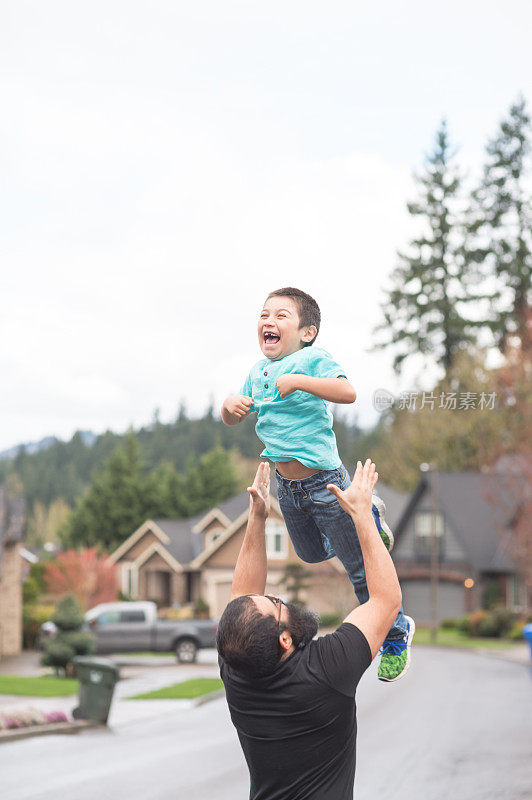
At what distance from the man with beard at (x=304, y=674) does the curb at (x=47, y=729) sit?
15003 mm

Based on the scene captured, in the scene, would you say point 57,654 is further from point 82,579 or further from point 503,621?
point 503,621

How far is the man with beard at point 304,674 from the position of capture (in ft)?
11.9

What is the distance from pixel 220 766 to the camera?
1461cm

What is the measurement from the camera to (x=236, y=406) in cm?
393

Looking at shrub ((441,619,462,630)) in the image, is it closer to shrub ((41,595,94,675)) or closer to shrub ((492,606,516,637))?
shrub ((492,606,516,637))

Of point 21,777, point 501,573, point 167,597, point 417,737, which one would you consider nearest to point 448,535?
point 501,573

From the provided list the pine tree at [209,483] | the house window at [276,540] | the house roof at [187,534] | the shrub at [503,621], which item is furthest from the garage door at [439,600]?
the pine tree at [209,483]

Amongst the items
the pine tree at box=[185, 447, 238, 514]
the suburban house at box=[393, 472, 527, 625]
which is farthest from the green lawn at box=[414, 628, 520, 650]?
the pine tree at box=[185, 447, 238, 514]

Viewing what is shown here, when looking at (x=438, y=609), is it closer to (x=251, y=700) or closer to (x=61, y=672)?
(x=61, y=672)

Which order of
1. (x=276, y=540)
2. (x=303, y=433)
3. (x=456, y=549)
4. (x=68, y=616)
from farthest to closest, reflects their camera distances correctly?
(x=456, y=549) < (x=276, y=540) < (x=68, y=616) < (x=303, y=433)

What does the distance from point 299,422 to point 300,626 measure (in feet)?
2.49

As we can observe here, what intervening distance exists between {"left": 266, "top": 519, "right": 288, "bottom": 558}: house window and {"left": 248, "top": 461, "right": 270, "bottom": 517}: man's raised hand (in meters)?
46.9

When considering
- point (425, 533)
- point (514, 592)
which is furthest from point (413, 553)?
point (514, 592)

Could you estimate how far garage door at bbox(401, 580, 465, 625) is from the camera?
2141 inches
